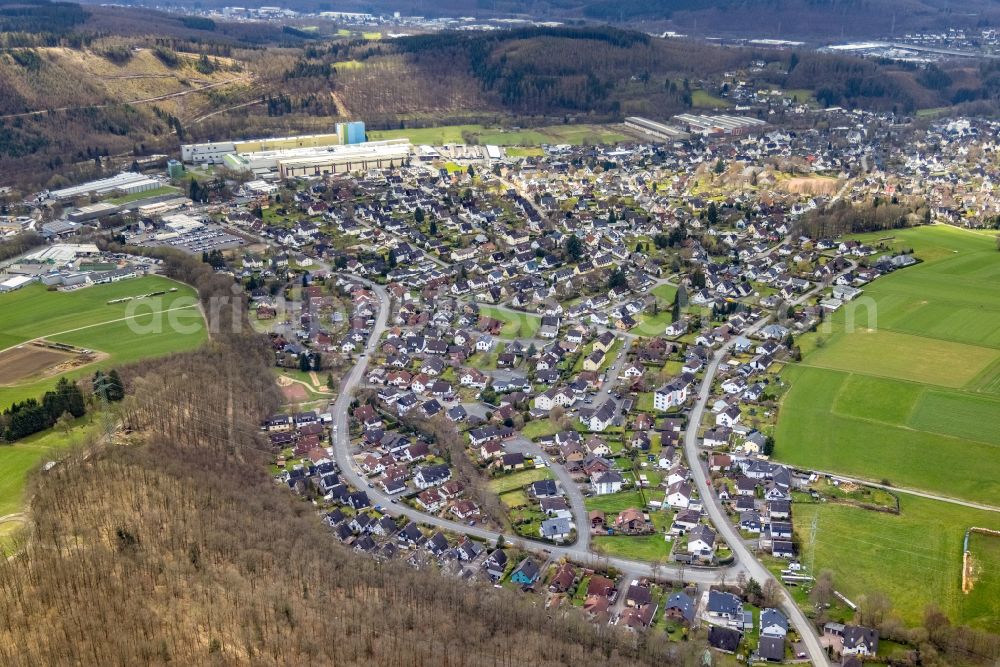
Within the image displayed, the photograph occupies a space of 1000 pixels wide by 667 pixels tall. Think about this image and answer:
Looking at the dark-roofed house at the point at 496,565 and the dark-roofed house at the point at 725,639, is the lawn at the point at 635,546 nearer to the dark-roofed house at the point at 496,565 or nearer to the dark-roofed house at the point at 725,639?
the dark-roofed house at the point at 496,565

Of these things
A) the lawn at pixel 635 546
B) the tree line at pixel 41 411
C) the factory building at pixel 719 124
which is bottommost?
the lawn at pixel 635 546

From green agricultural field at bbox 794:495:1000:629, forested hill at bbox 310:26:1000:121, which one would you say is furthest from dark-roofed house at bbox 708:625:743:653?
forested hill at bbox 310:26:1000:121

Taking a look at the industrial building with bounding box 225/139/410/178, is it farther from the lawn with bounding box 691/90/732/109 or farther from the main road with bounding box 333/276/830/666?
the main road with bounding box 333/276/830/666

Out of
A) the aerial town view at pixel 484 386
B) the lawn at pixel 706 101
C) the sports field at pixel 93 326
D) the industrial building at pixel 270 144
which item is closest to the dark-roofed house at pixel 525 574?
the aerial town view at pixel 484 386

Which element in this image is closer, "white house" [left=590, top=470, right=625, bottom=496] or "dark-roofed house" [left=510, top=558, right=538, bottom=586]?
"dark-roofed house" [left=510, top=558, right=538, bottom=586]

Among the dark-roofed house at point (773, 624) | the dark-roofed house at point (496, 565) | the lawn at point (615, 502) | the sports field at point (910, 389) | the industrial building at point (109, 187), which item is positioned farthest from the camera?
the industrial building at point (109, 187)

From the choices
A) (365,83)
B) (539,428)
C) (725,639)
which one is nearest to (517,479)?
(539,428)
